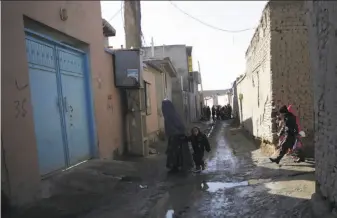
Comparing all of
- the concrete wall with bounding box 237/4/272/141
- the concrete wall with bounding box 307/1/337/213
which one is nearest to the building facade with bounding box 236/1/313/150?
the concrete wall with bounding box 237/4/272/141

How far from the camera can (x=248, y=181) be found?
6.68m

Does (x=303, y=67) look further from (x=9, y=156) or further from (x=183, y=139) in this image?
(x=9, y=156)

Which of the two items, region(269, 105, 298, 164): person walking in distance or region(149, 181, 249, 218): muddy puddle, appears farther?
region(269, 105, 298, 164): person walking in distance

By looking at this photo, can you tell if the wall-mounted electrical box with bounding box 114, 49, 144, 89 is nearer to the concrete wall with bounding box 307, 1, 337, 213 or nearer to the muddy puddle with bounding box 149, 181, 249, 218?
the muddy puddle with bounding box 149, 181, 249, 218

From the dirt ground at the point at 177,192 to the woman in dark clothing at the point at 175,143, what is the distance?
1.36 feet

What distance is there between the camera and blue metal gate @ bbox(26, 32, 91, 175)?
5.49 metres

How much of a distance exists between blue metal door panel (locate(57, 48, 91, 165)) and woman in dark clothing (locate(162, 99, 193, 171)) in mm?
1800

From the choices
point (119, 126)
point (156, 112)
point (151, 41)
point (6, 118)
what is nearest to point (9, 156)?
point (6, 118)

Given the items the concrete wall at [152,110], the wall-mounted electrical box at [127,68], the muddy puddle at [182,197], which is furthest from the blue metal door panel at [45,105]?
the concrete wall at [152,110]

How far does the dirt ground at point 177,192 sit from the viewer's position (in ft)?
15.5

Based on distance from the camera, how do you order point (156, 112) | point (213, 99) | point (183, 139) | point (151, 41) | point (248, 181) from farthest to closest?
1. point (213, 99)
2. point (151, 41)
3. point (156, 112)
4. point (183, 139)
5. point (248, 181)

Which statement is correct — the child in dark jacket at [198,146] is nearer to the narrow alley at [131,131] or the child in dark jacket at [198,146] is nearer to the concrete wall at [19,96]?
the narrow alley at [131,131]

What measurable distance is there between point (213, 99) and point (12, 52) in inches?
2855

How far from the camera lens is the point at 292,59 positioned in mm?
8797
